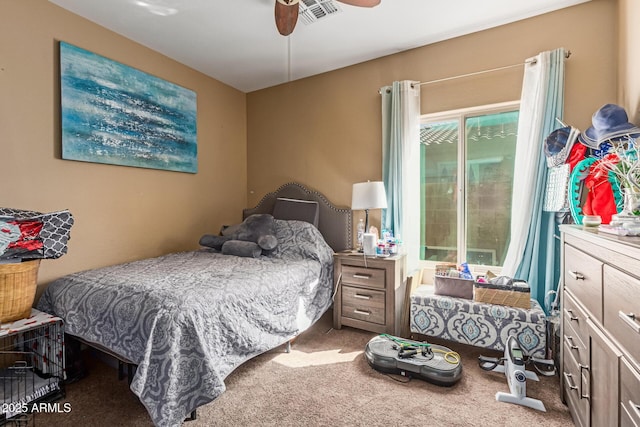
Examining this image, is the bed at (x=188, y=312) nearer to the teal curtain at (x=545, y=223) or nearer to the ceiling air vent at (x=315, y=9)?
the teal curtain at (x=545, y=223)

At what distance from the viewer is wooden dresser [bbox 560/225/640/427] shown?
0.91 meters

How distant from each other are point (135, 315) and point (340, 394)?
4.06 ft

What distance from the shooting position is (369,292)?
2.59 meters

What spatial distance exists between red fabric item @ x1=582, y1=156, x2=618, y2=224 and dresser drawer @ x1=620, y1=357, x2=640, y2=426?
42.9 inches

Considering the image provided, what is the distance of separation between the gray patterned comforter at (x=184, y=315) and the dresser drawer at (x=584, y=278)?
167 centimetres

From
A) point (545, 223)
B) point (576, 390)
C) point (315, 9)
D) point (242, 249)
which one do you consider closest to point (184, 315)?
point (242, 249)

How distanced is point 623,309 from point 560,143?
1.51m

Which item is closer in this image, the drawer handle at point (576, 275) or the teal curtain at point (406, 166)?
the drawer handle at point (576, 275)

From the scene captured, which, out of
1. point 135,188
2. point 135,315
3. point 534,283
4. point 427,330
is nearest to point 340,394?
point 427,330

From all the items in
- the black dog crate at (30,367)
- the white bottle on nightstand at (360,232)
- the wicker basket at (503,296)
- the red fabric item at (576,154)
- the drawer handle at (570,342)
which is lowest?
the black dog crate at (30,367)

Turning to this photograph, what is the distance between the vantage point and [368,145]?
316cm

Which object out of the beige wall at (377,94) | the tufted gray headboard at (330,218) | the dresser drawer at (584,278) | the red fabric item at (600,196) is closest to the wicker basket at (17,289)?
the tufted gray headboard at (330,218)

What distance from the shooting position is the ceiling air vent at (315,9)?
7.37ft

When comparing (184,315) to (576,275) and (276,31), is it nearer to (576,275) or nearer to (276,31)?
(576,275)
